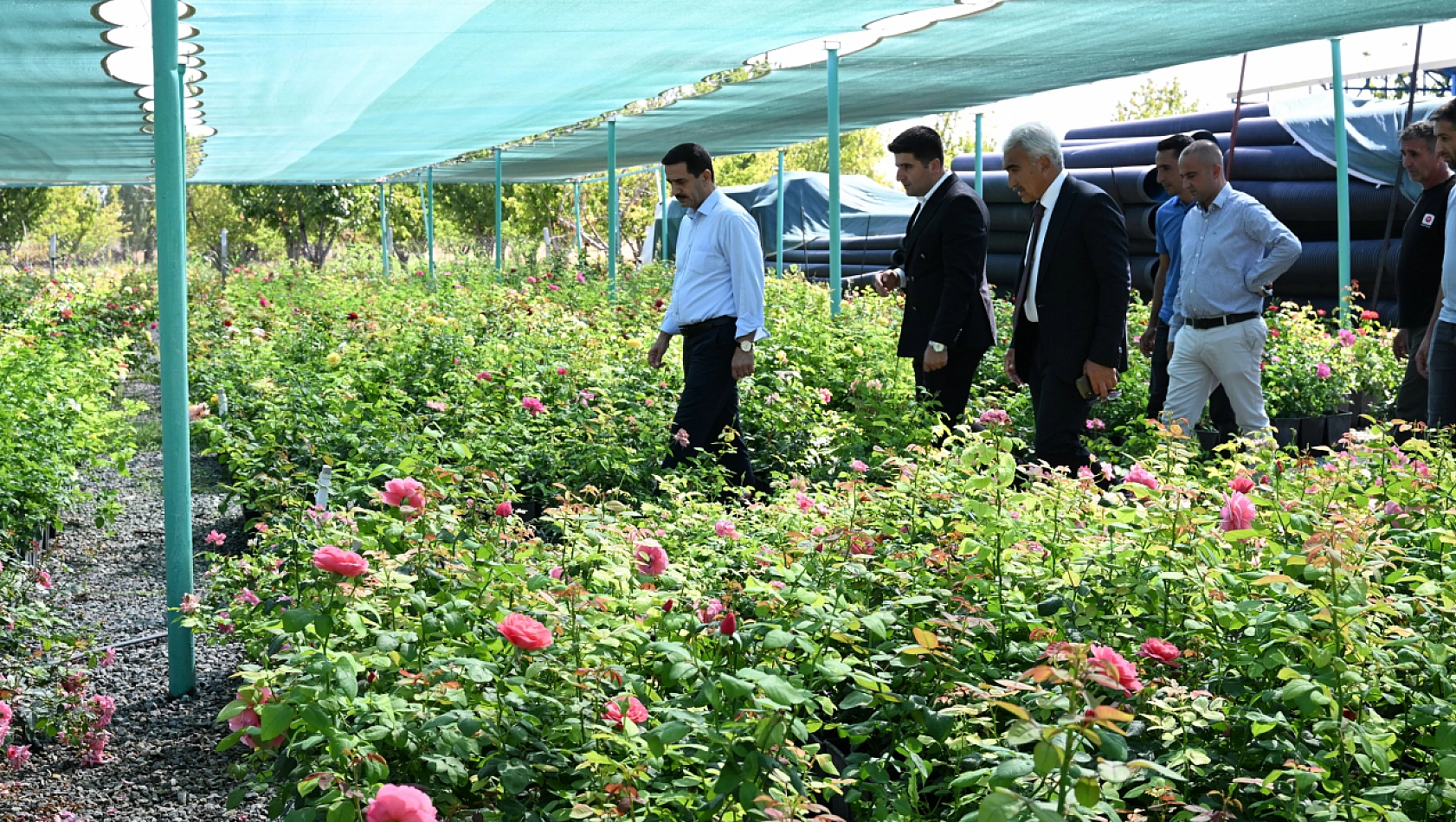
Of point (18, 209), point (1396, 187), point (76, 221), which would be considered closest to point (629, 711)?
point (1396, 187)

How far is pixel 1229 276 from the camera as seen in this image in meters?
4.65

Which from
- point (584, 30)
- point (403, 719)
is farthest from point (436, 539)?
point (584, 30)

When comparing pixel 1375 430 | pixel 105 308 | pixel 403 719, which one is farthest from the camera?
pixel 105 308

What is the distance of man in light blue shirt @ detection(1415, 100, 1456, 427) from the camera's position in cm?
411

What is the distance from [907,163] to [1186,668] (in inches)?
125

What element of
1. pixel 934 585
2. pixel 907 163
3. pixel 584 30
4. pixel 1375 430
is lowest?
pixel 934 585

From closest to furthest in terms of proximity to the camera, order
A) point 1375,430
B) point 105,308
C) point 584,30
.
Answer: point 1375,430
point 584,30
point 105,308

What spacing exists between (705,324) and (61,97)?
5.24 metres

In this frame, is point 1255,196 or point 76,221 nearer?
point 1255,196

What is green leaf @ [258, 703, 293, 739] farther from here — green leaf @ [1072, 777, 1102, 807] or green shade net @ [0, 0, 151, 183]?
green shade net @ [0, 0, 151, 183]

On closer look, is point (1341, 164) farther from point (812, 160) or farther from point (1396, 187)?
point (812, 160)

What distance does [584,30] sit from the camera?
6.28m

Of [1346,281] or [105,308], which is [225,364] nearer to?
[1346,281]

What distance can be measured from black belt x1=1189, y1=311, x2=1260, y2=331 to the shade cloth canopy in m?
1.93
